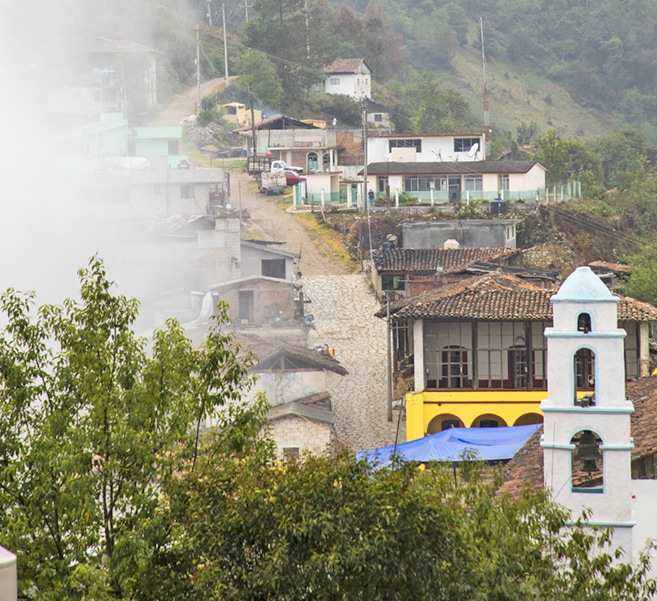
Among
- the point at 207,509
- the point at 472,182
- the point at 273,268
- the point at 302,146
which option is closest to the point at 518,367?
the point at 273,268

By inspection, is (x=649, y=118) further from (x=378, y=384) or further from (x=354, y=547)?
(x=354, y=547)

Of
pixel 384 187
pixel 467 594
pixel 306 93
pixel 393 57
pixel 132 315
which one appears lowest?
pixel 467 594

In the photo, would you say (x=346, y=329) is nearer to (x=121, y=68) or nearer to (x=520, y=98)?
(x=121, y=68)

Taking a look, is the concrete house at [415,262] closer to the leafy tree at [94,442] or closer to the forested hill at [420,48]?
the forested hill at [420,48]

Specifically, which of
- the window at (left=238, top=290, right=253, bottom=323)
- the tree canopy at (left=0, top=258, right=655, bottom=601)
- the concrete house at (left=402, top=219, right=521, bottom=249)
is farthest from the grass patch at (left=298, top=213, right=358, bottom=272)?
the tree canopy at (left=0, top=258, right=655, bottom=601)

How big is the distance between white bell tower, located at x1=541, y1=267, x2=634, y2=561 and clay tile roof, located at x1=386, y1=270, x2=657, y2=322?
1035 centimetres

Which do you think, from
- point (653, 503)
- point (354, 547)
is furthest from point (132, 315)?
point (653, 503)

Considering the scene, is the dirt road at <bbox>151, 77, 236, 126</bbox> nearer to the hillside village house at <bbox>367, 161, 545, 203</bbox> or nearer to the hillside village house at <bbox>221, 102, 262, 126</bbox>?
the hillside village house at <bbox>221, 102, 262, 126</bbox>

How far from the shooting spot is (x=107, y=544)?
33.5 ft

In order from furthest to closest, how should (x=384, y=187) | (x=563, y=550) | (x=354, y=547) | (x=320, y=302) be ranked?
1. (x=384, y=187)
2. (x=320, y=302)
3. (x=563, y=550)
4. (x=354, y=547)

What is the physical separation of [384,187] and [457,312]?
20.7 meters

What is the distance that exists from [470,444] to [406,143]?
91.9ft

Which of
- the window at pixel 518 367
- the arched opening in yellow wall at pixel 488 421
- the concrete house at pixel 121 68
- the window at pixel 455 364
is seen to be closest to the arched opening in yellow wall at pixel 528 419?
the arched opening in yellow wall at pixel 488 421

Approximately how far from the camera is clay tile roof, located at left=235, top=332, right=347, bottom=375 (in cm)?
2348
